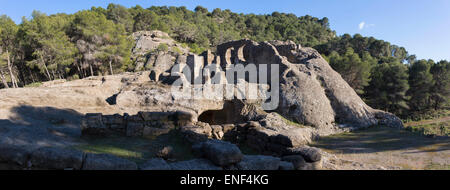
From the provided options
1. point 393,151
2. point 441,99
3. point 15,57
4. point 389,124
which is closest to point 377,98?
point 441,99

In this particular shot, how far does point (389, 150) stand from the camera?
28.1 ft

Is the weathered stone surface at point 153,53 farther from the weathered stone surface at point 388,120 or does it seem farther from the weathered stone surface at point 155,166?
the weathered stone surface at point 388,120

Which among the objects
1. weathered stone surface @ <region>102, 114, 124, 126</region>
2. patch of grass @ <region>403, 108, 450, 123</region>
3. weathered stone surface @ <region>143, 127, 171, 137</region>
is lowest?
patch of grass @ <region>403, 108, 450, 123</region>

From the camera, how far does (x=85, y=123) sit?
7418mm

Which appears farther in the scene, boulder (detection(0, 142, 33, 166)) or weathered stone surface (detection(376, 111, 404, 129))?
weathered stone surface (detection(376, 111, 404, 129))

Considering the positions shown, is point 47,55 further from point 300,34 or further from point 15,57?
point 300,34

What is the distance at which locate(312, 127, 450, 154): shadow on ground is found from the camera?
28.5 feet

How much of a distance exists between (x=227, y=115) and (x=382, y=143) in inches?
367

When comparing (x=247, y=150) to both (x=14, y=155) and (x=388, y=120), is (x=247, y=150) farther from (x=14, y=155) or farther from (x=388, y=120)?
(x=388, y=120)

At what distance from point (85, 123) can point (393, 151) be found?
12.3 metres

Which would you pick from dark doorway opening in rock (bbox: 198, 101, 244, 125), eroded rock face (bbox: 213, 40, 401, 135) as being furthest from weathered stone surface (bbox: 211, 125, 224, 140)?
eroded rock face (bbox: 213, 40, 401, 135)

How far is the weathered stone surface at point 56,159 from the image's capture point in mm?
3887

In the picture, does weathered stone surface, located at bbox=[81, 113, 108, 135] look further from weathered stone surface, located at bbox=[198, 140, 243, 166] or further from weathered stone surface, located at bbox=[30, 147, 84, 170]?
weathered stone surface, located at bbox=[198, 140, 243, 166]

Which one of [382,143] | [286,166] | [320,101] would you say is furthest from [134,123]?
[320,101]
